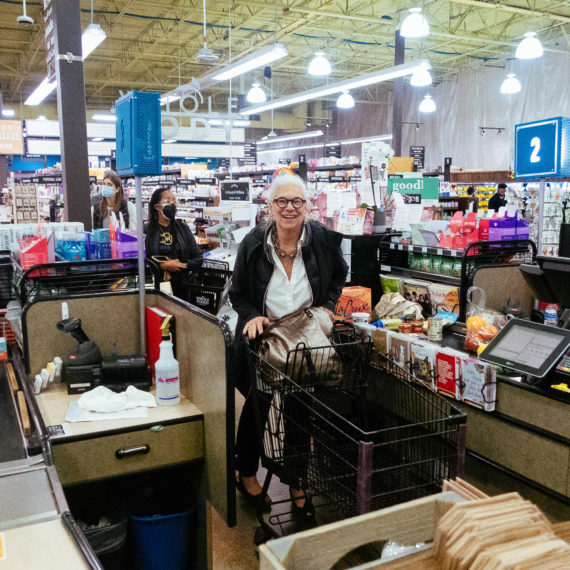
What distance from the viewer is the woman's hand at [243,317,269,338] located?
A: 268 cm

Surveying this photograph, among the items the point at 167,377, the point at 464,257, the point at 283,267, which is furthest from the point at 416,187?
the point at 167,377

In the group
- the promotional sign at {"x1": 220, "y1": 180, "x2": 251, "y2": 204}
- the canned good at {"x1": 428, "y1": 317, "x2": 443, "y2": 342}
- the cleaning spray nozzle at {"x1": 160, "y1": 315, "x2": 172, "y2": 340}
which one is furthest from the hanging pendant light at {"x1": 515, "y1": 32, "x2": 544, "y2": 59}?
the cleaning spray nozzle at {"x1": 160, "y1": 315, "x2": 172, "y2": 340}

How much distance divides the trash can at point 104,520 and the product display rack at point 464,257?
264 cm

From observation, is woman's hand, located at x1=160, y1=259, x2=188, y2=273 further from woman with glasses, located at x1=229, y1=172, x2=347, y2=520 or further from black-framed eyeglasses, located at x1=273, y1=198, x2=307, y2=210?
black-framed eyeglasses, located at x1=273, y1=198, x2=307, y2=210

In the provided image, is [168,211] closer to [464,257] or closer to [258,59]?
[464,257]

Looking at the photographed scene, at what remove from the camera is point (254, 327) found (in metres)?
2.70

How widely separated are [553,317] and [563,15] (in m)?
13.7

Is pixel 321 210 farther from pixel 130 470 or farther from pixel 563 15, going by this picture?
pixel 563 15

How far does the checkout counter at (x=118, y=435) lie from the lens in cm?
165

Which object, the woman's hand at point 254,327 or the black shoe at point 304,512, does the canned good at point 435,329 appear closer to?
the woman's hand at point 254,327

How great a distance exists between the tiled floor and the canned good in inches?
24.8

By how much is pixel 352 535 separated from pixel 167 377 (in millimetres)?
1612

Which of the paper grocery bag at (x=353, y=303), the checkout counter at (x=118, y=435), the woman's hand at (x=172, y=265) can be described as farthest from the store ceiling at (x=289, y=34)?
the checkout counter at (x=118, y=435)

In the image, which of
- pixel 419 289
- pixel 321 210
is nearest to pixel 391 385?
pixel 419 289
